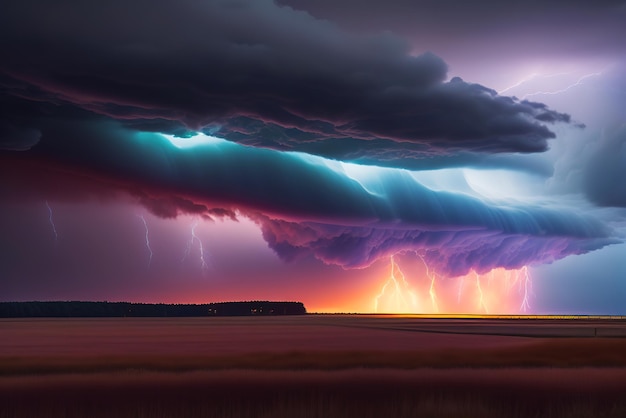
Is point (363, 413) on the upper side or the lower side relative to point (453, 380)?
lower

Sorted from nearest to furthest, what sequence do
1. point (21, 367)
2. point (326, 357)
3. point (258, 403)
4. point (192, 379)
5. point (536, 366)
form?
point (258, 403) → point (192, 379) → point (21, 367) → point (536, 366) → point (326, 357)

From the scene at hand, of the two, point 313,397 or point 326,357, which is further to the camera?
point 326,357

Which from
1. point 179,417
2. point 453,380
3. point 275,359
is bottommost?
point 179,417

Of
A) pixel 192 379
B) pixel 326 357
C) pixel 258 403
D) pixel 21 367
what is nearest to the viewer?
pixel 258 403

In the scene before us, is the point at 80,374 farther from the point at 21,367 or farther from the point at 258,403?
the point at 258,403

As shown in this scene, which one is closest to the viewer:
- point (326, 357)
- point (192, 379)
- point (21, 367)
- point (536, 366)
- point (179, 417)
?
point (179, 417)

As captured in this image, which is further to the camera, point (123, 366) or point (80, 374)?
point (123, 366)

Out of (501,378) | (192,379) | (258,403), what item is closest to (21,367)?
(192,379)

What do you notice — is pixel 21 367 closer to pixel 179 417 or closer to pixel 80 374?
pixel 80 374

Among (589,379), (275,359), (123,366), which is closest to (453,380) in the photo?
(589,379)

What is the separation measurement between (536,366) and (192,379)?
75.1ft

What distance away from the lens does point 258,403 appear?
31906 mm

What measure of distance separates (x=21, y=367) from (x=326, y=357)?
19.9 m

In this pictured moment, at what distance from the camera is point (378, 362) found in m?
49.0
